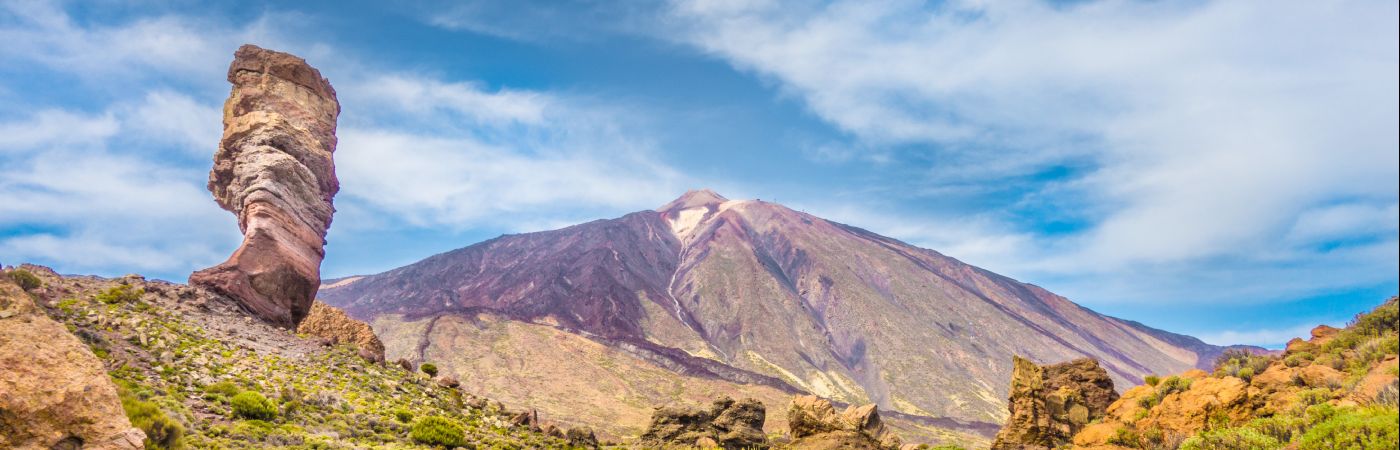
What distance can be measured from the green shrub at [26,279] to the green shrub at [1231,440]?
1351 inches

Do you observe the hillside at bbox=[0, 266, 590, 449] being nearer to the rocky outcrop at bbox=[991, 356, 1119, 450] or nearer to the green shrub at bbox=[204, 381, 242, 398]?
the green shrub at bbox=[204, 381, 242, 398]

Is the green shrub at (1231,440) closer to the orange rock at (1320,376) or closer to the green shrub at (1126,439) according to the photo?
the green shrub at (1126,439)

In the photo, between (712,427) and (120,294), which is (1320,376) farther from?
(120,294)

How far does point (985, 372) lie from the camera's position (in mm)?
154000

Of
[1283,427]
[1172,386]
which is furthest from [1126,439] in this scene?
[1283,427]

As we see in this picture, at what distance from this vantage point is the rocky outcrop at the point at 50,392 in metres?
9.49

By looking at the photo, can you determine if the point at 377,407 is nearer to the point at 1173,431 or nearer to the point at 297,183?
the point at 297,183

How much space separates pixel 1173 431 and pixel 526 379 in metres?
90.8

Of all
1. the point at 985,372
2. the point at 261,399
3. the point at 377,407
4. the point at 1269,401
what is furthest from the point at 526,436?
the point at 985,372

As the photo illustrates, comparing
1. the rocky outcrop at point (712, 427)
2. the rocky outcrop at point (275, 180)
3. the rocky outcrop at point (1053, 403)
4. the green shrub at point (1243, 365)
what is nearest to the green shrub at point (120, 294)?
the rocky outcrop at point (275, 180)

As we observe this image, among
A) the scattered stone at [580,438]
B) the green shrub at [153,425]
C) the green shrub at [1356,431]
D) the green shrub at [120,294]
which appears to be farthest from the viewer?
the scattered stone at [580,438]

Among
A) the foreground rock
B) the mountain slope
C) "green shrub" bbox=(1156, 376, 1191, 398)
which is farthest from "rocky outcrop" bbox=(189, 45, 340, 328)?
the mountain slope

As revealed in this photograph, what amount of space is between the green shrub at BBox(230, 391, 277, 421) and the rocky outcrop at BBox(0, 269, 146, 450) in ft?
25.9

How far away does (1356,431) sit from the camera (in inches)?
440
